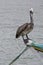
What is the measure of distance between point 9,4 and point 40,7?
1112mm

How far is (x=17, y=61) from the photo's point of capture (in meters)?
5.35

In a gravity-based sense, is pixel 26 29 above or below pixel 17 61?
above

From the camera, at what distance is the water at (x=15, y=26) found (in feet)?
18.5

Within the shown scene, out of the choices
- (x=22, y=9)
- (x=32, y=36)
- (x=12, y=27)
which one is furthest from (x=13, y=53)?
(x=22, y=9)

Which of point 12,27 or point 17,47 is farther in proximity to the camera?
point 12,27

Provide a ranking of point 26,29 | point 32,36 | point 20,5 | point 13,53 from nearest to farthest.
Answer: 1. point 26,29
2. point 13,53
3. point 32,36
4. point 20,5

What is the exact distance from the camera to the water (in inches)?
222

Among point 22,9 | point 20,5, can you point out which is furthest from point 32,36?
point 20,5

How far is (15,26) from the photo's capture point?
295 inches

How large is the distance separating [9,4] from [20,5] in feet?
1.32

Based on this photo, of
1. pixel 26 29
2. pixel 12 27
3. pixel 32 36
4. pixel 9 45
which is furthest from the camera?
pixel 12 27

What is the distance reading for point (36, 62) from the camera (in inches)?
209

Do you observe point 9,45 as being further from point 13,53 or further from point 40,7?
point 40,7

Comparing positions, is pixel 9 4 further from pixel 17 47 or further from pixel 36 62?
pixel 36 62
